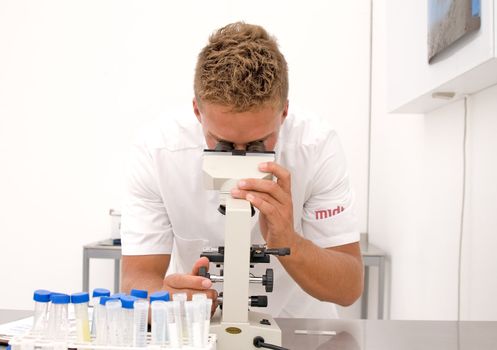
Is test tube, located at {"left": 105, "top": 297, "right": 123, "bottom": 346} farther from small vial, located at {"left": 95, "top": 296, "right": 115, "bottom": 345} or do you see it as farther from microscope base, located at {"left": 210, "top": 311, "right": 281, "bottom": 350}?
microscope base, located at {"left": 210, "top": 311, "right": 281, "bottom": 350}

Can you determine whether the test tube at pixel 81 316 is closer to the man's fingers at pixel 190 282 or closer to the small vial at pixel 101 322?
the small vial at pixel 101 322

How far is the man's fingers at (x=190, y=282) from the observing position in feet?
3.60

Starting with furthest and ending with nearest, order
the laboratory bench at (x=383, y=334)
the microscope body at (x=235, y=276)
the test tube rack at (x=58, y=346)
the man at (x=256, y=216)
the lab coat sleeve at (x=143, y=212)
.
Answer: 1. the lab coat sleeve at (x=143, y=212)
2. the man at (x=256, y=216)
3. the laboratory bench at (x=383, y=334)
4. the microscope body at (x=235, y=276)
5. the test tube rack at (x=58, y=346)

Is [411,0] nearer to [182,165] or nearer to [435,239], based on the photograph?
[435,239]

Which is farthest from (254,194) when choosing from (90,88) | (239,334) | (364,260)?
(90,88)

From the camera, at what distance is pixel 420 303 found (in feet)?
7.53

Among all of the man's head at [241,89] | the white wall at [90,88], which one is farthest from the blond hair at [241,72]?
the white wall at [90,88]

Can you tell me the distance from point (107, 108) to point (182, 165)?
2009 mm

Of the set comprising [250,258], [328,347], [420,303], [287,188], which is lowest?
[420,303]

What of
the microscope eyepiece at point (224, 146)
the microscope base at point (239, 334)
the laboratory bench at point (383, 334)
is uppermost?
the microscope eyepiece at point (224, 146)

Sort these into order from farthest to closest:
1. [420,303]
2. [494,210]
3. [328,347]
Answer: [420,303] < [494,210] < [328,347]

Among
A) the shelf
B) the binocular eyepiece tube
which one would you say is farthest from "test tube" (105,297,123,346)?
the shelf

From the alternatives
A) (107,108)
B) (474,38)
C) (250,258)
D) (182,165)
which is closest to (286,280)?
(182,165)

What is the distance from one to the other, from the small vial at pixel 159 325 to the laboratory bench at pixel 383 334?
327 mm
